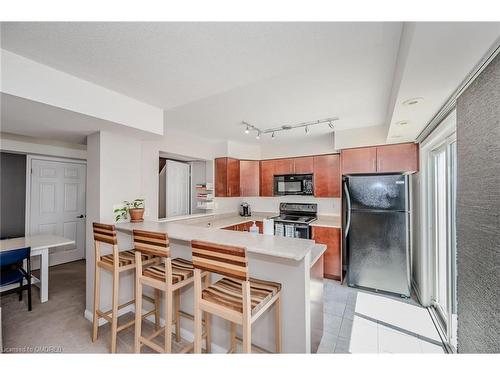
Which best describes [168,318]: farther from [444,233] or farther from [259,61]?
[444,233]

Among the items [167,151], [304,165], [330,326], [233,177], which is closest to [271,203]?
[233,177]

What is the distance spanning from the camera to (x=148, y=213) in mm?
2818

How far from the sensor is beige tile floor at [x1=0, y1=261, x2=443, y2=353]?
1.87 metres

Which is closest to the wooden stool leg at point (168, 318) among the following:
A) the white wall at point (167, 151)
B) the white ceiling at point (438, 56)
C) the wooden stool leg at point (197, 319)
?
the wooden stool leg at point (197, 319)

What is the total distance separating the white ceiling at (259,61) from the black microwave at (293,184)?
154 centimetres

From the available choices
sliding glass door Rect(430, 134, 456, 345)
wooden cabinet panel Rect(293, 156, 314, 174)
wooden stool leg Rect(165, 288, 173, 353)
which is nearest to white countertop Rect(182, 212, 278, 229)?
wooden cabinet panel Rect(293, 156, 314, 174)

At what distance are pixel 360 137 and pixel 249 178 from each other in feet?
6.60

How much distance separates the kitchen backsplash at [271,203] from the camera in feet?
12.5

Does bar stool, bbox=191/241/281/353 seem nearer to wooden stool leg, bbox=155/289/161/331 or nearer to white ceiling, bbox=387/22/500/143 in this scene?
wooden stool leg, bbox=155/289/161/331

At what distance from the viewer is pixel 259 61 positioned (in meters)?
1.47
